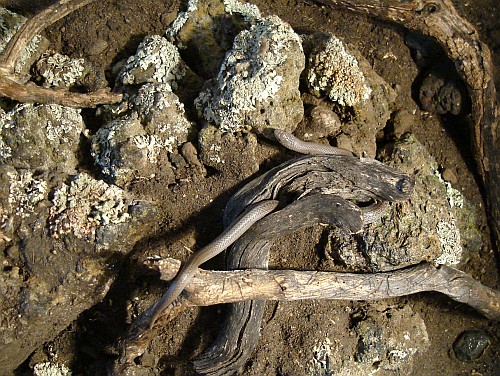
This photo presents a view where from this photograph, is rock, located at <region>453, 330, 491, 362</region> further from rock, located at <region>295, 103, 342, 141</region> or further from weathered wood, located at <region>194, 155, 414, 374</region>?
rock, located at <region>295, 103, 342, 141</region>

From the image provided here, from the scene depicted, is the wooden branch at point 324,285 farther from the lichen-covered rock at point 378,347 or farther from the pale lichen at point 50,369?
the pale lichen at point 50,369

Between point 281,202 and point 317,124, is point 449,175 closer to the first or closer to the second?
point 317,124

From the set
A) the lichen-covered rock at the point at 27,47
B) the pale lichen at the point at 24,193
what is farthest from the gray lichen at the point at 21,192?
the lichen-covered rock at the point at 27,47

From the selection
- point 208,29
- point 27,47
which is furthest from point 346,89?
point 27,47

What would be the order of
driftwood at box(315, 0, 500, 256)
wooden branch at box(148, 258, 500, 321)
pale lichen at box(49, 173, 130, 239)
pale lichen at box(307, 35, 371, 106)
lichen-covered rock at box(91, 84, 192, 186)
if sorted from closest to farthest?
1. wooden branch at box(148, 258, 500, 321)
2. pale lichen at box(49, 173, 130, 239)
3. lichen-covered rock at box(91, 84, 192, 186)
4. pale lichen at box(307, 35, 371, 106)
5. driftwood at box(315, 0, 500, 256)

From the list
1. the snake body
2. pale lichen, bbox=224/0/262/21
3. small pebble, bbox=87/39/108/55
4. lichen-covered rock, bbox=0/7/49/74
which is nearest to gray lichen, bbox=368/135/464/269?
the snake body
